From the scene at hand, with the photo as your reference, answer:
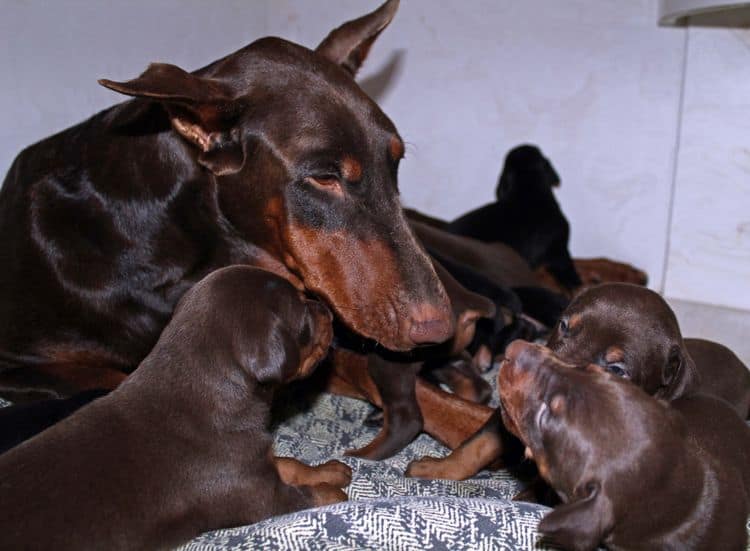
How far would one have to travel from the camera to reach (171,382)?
2311 millimetres

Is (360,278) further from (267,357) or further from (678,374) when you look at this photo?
(678,374)

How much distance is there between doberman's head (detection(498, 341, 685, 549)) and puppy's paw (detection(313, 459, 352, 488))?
0.54m

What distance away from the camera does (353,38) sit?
3.18 m

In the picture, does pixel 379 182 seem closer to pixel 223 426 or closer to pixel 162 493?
pixel 223 426

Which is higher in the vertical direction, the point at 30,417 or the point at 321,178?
the point at 321,178

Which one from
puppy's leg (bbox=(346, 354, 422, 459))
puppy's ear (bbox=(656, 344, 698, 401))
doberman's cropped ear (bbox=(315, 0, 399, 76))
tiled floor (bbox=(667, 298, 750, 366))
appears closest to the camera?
puppy's ear (bbox=(656, 344, 698, 401))

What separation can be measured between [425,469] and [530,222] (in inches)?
81.0

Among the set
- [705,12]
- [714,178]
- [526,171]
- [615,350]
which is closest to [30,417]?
[615,350]

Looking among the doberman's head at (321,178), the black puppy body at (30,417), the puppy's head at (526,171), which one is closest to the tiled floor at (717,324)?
the puppy's head at (526,171)

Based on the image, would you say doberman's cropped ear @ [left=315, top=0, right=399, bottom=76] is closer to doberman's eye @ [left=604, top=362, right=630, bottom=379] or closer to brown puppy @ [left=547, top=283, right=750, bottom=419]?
brown puppy @ [left=547, top=283, right=750, bottom=419]

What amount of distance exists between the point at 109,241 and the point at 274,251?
1.61 feet

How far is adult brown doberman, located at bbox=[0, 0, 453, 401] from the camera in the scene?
2535 millimetres

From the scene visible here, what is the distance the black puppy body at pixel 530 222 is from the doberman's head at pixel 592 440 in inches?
89.2

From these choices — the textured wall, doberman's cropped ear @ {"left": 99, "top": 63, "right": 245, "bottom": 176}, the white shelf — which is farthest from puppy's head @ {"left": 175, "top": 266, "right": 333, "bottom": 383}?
the white shelf
